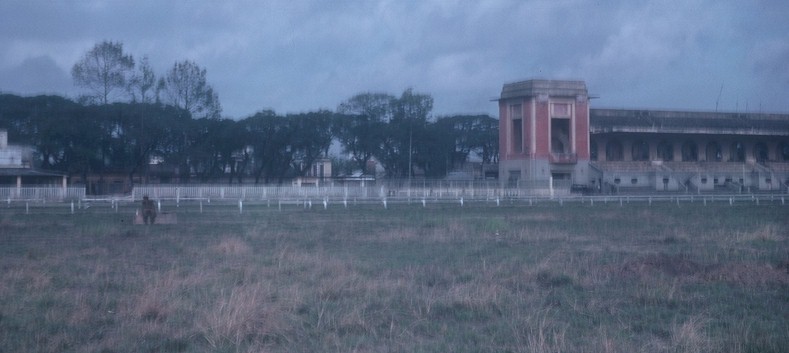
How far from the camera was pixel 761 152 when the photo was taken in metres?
83.3

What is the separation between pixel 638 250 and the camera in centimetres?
1739

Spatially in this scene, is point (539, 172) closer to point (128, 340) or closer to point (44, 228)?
point (44, 228)

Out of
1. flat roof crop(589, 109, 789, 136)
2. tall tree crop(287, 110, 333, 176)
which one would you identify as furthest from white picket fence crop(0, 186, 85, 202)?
flat roof crop(589, 109, 789, 136)

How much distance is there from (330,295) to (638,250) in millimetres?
9514

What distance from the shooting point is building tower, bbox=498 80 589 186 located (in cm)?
7156

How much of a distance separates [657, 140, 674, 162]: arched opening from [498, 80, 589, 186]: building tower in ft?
37.8

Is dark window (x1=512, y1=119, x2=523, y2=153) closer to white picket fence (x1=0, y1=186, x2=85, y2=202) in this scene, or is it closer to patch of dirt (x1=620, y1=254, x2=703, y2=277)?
white picket fence (x1=0, y1=186, x2=85, y2=202)

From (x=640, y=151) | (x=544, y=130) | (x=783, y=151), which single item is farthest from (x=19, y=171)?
(x=783, y=151)

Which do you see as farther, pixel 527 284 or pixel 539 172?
pixel 539 172

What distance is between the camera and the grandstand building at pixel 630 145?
7175 cm

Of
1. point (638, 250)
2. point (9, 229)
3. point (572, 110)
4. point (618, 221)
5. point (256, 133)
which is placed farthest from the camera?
point (572, 110)

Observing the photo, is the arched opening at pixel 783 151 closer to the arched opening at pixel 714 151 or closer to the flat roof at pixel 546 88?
the arched opening at pixel 714 151

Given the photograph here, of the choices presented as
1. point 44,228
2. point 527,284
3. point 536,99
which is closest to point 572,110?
point 536,99

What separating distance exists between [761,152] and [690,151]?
917 cm
